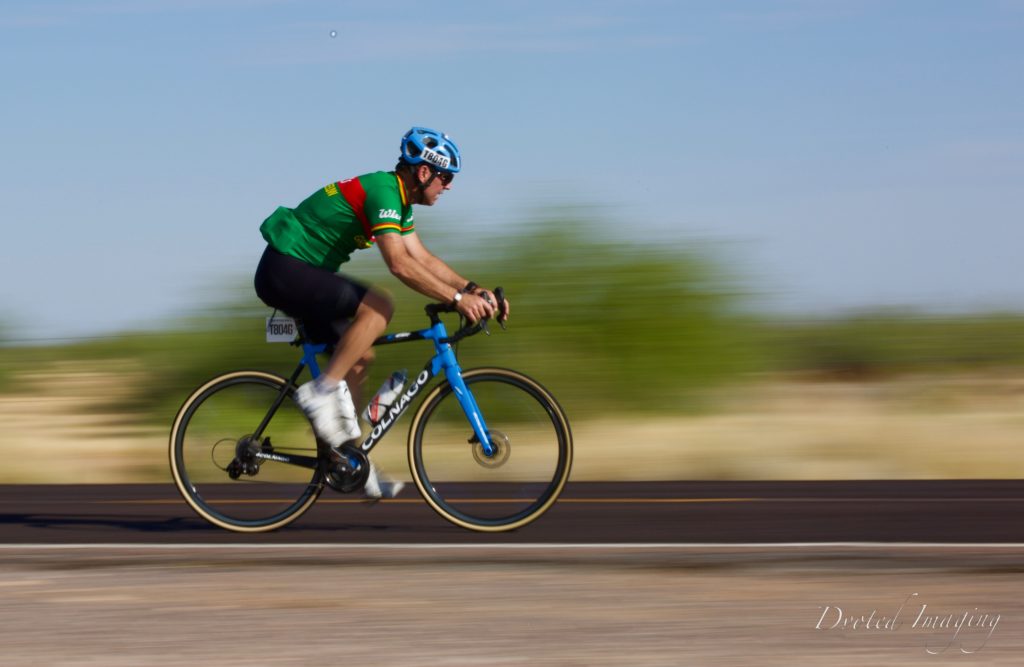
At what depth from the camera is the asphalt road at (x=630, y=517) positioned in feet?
28.2

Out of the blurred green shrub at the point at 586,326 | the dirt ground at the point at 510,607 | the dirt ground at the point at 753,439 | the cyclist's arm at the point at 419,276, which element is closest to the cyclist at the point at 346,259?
the cyclist's arm at the point at 419,276

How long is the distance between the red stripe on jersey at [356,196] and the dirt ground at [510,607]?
167 cm

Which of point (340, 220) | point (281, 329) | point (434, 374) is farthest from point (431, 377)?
point (340, 220)

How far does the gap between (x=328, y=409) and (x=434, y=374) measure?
0.59 m

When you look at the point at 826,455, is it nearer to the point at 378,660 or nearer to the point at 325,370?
the point at 325,370

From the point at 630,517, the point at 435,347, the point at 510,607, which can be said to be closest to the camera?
the point at 510,607

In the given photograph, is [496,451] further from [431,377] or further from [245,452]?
[245,452]

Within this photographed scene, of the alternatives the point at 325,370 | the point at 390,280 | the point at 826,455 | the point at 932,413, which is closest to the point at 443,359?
the point at 325,370

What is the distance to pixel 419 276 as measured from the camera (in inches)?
321

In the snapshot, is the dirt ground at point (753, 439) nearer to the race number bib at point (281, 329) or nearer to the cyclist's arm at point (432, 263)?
the race number bib at point (281, 329)

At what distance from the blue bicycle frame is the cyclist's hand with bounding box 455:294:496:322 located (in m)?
0.14

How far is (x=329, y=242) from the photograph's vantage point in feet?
27.5

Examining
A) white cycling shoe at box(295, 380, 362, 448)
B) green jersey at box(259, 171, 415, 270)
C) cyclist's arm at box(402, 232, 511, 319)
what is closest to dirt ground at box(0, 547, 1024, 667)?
white cycling shoe at box(295, 380, 362, 448)

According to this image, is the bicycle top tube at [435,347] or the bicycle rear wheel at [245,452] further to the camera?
the bicycle rear wheel at [245,452]
